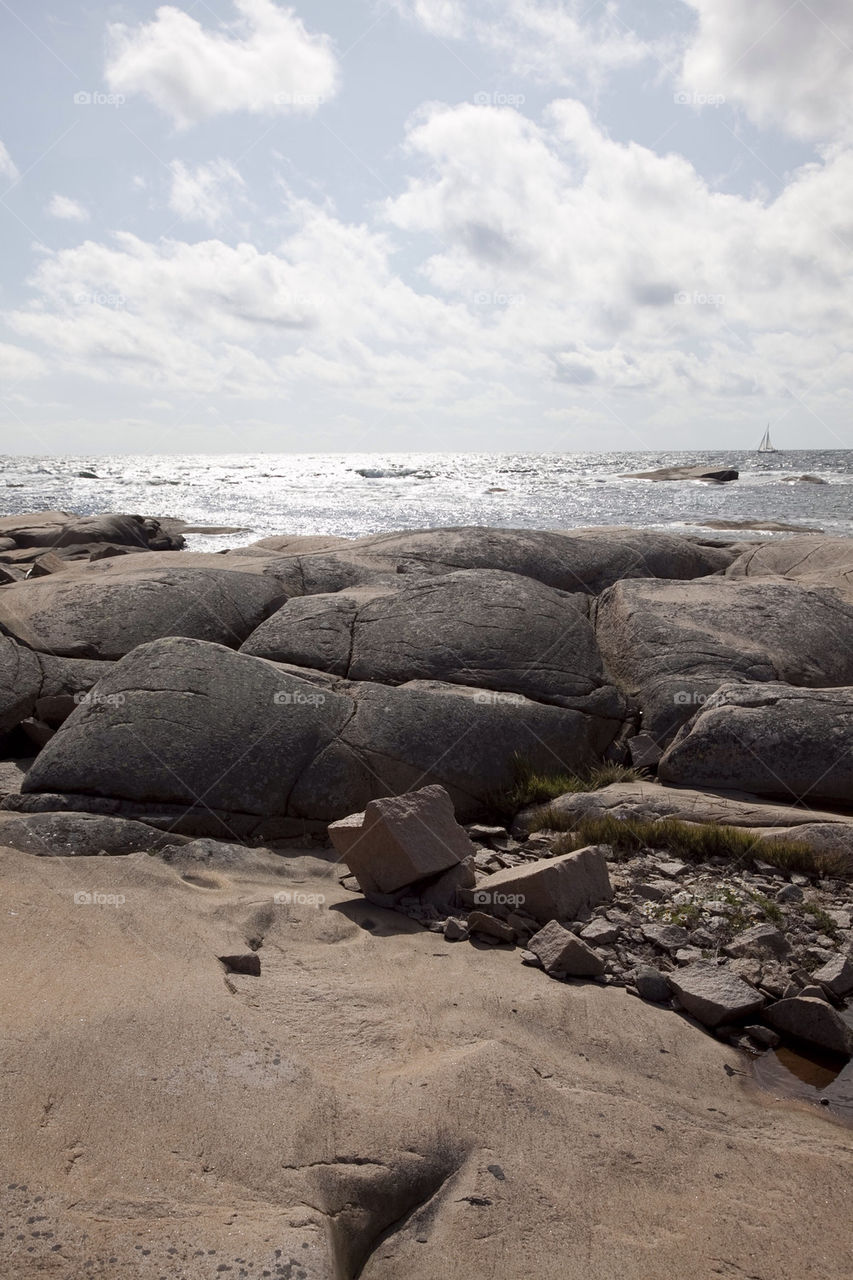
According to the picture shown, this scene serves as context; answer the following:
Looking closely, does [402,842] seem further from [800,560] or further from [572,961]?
[800,560]

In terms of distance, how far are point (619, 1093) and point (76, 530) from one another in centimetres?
2257

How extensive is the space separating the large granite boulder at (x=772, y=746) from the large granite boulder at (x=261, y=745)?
3.99ft

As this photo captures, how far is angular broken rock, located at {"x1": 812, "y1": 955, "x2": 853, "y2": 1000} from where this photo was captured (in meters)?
5.44

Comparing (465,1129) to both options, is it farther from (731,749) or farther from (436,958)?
(731,749)

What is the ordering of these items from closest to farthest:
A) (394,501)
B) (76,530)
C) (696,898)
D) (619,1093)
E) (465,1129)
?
(465,1129)
(619,1093)
(696,898)
(76,530)
(394,501)

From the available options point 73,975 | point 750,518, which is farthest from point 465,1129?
point 750,518

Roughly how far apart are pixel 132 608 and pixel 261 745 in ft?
11.1

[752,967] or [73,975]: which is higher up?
[73,975]

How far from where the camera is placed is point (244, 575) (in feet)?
37.1

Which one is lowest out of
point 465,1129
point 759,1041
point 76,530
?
point 759,1041
